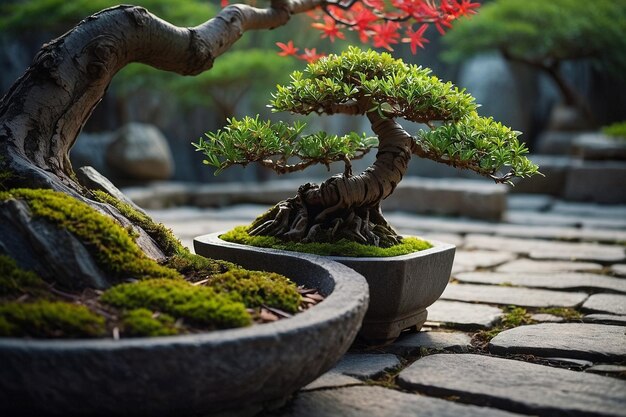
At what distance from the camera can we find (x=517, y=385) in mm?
2061

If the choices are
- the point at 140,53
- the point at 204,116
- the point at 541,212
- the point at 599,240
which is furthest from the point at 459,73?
the point at 140,53

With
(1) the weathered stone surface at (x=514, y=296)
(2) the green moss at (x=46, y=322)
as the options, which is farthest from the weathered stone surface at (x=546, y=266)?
(2) the green moss at (x=46, y=322)

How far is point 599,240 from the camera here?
5.44 meters

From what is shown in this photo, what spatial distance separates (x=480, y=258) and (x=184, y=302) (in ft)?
10.6

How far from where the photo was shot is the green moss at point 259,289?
192 centimetres

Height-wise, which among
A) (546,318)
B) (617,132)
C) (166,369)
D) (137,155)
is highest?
(617,132)

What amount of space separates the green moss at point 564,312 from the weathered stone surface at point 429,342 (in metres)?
0.60

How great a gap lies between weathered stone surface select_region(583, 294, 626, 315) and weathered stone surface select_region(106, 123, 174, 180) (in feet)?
20.4

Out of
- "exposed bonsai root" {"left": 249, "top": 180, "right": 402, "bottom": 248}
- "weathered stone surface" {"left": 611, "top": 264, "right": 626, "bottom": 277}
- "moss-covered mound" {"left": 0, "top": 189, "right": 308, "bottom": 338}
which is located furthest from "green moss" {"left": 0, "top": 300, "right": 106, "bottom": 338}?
"weathered stone surface" {"left": 611, "top": 264, "right": 626, "bottom": 277}

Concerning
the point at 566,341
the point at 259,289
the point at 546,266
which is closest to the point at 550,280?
the point at 546,266

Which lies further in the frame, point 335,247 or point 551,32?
point 551,32

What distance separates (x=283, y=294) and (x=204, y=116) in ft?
45.3

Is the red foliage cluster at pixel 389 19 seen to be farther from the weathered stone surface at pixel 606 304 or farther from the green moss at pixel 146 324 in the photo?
the green moss at pixel 146 324

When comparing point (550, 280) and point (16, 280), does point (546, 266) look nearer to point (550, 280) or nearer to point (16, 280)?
point (550, 280)
